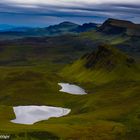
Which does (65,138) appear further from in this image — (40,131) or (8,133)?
(8,133)

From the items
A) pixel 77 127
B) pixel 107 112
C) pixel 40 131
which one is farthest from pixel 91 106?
pixel 40 131

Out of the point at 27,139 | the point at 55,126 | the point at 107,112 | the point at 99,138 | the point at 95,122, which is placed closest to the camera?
the point at 27,139

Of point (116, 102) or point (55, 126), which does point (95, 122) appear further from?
point (116, 102)

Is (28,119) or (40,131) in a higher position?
(40,131)

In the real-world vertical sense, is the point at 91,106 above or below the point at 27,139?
below

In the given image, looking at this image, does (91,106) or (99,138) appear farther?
(91,106)

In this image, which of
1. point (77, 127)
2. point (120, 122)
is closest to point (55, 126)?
point (77, 127)

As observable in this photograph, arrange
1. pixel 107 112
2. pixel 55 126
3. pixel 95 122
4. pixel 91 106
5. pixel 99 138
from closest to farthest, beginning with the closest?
pixel 99 138, pixel 55 126, pixel 95 122, pixel 107 112, pixel 91 106

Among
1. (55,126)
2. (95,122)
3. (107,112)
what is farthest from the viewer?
(107,112)

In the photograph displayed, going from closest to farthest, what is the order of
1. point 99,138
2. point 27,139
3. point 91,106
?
point 27,139
point 99,138
point 91,106
